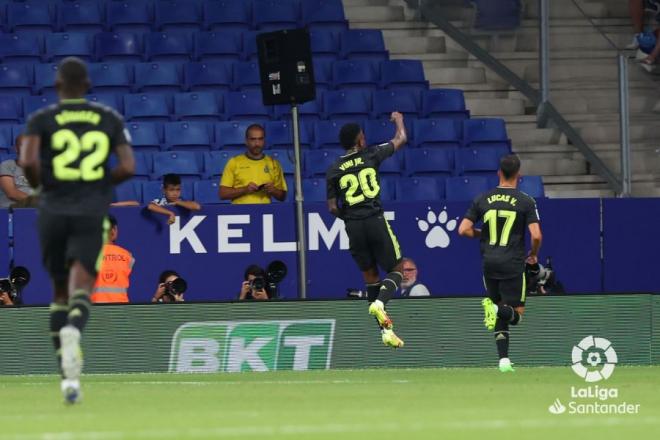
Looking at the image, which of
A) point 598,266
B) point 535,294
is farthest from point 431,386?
point 598,266

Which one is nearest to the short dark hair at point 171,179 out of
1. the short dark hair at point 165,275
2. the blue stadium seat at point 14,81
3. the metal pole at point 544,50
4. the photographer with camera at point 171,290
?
the short dark hair at point 165,275

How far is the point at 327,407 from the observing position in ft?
33.7

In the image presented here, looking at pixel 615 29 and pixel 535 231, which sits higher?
pixel 615 29

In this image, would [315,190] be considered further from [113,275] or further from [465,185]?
[113,275]

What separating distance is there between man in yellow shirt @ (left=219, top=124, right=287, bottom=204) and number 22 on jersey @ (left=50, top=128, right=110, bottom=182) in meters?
8.02

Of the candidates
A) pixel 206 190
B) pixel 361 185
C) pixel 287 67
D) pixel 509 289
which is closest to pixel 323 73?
pixel 206 190

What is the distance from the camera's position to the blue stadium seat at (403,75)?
73.2 feet

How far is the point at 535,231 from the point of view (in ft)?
48.5

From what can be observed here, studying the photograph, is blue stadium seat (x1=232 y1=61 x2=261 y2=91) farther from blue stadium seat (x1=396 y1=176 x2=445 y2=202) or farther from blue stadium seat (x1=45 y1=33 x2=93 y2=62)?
blue stadium seat (x1=396 y1=176 x2=445 y2=202)

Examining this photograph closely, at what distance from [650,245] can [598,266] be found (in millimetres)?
649

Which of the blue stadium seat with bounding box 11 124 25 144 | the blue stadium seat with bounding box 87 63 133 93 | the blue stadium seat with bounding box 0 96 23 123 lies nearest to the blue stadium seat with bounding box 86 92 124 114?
the blue stadium seat with bounding box 87 63 133 93

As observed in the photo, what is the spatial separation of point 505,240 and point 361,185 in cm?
160

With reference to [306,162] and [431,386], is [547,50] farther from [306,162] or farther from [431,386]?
[431,386]

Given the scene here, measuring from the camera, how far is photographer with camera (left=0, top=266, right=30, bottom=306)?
17.2 m
